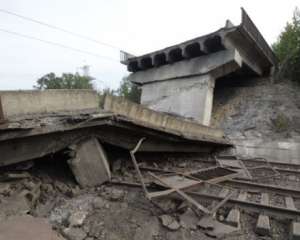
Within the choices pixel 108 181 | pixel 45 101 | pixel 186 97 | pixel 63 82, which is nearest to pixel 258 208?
pixel 108 181

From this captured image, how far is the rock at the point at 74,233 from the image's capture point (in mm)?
2945

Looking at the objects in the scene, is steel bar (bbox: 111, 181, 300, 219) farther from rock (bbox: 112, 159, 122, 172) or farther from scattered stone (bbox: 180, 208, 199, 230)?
rock (bbox: 112, 159, 122, 172)

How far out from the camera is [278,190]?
4.70 meters

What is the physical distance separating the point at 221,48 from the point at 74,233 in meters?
9.34

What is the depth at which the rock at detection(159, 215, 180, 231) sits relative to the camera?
3230 mm

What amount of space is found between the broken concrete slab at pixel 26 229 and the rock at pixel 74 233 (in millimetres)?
196

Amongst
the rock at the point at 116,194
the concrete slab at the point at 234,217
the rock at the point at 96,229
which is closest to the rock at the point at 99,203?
the rock at the point at 116,194

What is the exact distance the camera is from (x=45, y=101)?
154 inches

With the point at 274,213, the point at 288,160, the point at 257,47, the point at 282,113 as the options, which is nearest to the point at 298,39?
the point at 257,47

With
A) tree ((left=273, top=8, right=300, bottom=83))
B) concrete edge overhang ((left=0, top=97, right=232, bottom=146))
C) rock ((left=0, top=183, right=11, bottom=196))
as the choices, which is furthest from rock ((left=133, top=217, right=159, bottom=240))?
tree ((left=273, top=8, right=300, bottom=83))

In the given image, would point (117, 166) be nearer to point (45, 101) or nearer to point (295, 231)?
point (45, 101)

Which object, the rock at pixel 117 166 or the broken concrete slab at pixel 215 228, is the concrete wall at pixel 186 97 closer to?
the rock at pixel 117 166

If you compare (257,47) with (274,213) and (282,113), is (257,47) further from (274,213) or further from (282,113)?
(274,213)

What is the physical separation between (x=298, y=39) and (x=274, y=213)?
1295 cm
